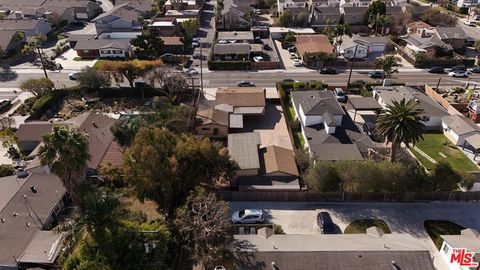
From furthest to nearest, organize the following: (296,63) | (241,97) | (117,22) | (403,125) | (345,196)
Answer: (117,22), (296,63), (241,97), (403,125), (345,196)

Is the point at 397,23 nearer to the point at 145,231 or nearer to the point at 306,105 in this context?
the point at 306,105

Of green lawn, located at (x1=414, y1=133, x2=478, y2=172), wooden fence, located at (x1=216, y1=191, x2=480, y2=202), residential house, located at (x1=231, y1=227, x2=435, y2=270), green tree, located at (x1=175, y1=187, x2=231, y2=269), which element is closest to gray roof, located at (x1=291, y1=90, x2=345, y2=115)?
green lawn, located at (x1=414, y1=133, x2=478, y2=172)

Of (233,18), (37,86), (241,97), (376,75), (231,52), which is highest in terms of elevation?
(233,18)

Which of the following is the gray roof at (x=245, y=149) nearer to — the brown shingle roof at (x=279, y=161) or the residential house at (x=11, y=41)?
the brown shingle roof at (x=279, y=161)

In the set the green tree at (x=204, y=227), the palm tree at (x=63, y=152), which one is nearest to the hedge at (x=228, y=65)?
the green tree at (x=204, y=227)

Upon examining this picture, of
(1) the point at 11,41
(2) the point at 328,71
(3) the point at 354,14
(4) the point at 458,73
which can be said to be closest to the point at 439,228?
(2) the point at 328,71

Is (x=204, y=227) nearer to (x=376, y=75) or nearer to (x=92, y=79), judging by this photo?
(x=92, y=79)

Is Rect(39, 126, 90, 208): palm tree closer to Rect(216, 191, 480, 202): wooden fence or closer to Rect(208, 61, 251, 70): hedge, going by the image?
Rect(216, 191, 480, 202): wooden fence
